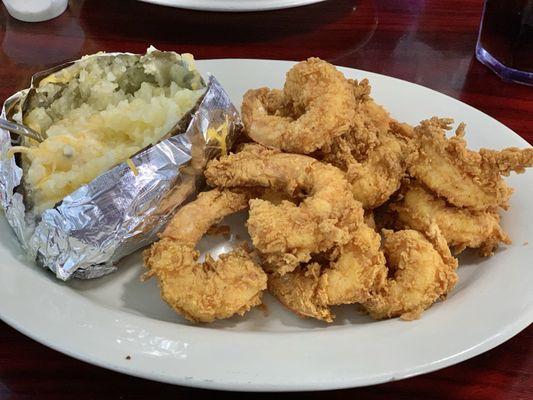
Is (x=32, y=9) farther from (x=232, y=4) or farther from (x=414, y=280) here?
(x=414, y=280)

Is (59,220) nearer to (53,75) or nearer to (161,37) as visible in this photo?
(53,75)

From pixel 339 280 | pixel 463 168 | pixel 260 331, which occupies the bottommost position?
pixel 260 331

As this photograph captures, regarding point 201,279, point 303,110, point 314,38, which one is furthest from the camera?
point 314,38

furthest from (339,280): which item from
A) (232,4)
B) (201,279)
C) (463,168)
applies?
(232,4)

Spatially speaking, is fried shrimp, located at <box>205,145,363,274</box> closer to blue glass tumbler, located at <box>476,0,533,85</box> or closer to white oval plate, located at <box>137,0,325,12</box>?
white oval plate, located at <box>137,0,325,12</box>

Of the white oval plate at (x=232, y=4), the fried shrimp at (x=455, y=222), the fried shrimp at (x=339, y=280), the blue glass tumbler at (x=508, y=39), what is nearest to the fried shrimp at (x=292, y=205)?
the fried shrimp at (x=339, y=280)

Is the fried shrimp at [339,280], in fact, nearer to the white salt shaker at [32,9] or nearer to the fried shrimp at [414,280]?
the fried shrimp at [414,280]

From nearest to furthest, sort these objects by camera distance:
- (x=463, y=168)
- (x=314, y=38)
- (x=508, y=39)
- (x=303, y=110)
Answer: (x=463, y=168) → (x=303, y=110) → (x=508, y=39) → (x=314, y=38)
